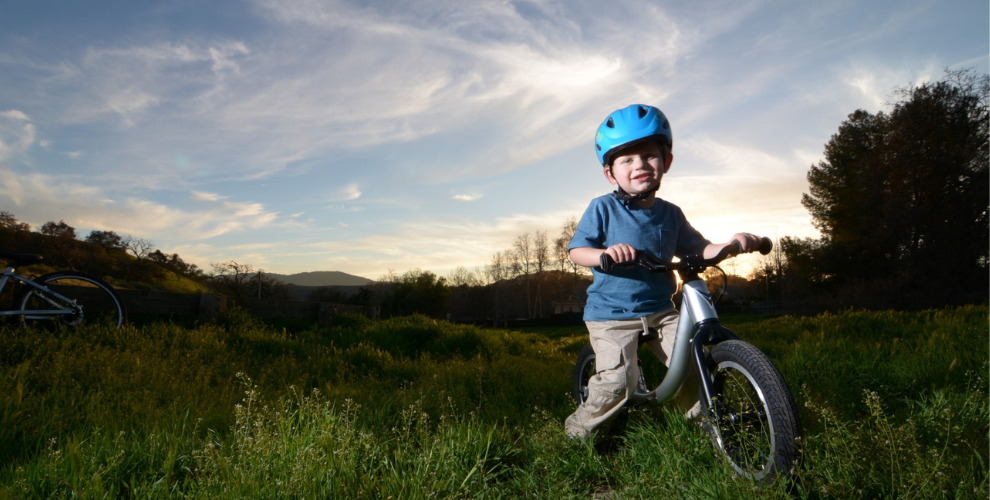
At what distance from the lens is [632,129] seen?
352cm

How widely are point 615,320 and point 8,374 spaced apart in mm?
4721

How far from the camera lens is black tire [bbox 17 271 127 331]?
698cm

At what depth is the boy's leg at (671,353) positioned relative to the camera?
3438 millimetres

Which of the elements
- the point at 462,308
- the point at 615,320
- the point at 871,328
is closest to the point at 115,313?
the point at 615,320

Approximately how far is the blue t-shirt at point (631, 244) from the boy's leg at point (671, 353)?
0.07 m

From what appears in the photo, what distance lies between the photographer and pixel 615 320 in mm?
3469

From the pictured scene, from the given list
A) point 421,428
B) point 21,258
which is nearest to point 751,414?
point 421,428

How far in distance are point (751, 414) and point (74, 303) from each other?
7853mm

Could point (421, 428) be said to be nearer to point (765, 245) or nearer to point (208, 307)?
point (765, 245)

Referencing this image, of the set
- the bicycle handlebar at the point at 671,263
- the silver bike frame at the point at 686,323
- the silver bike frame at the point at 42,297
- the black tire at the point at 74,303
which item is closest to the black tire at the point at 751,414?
the silver bike frame at the point at 686,323

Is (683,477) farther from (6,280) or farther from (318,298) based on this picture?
(318,298)

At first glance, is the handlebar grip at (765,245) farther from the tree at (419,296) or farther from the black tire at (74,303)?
the tree at (419,296)

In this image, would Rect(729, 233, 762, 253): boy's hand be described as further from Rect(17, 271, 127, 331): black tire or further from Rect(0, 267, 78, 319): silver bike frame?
Rect(0, 267, 78, 319): silver bike frame

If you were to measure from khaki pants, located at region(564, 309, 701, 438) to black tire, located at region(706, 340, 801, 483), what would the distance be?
480mm
